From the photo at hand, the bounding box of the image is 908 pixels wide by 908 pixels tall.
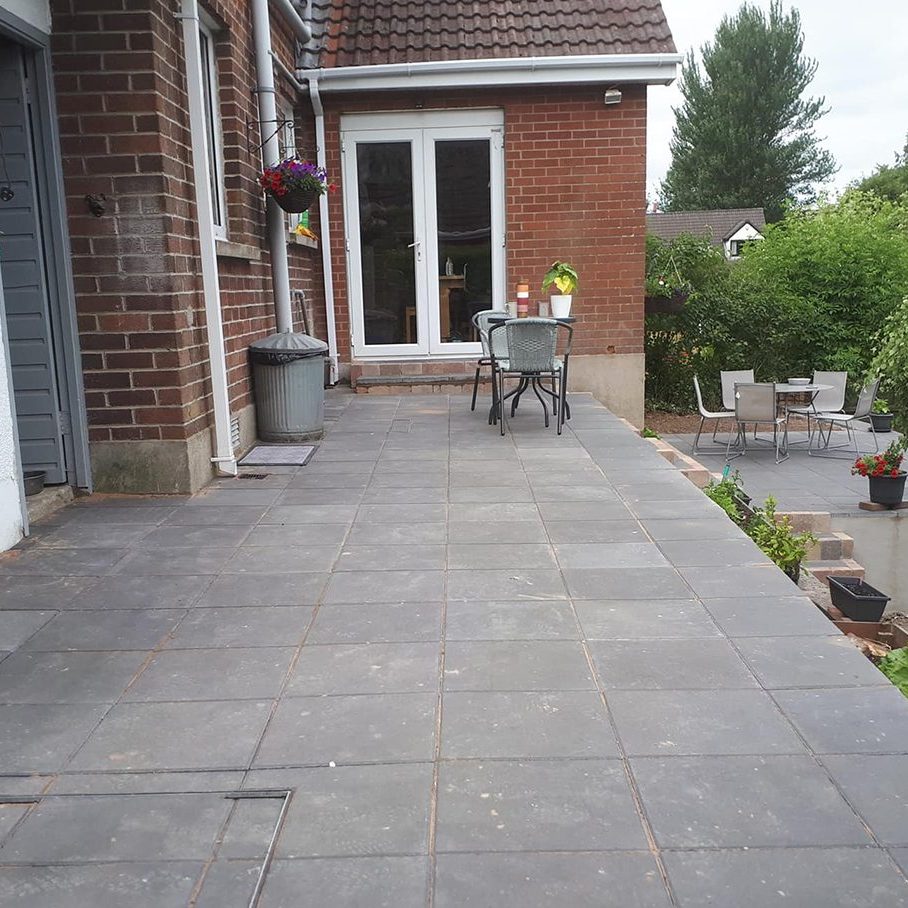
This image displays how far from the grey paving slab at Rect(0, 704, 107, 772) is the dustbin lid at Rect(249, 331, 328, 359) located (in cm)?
387

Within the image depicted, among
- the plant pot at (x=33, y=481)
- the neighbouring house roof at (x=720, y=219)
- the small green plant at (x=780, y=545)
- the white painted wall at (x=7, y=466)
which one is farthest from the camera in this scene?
the neighbouring house roof at (x=720, y=219)

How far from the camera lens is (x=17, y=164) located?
448 centimetres

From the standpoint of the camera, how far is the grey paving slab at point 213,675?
2629mm

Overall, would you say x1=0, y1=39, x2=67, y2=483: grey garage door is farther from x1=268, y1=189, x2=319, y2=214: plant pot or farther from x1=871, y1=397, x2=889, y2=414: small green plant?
x1=871, y1=397, x2=889, y2=414: small green plant

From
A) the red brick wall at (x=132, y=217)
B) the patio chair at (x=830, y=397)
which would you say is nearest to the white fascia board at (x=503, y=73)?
the red brick wall at (x=132, y=217)

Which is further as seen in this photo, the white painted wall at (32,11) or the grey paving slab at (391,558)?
the white painted wall at (32,11)

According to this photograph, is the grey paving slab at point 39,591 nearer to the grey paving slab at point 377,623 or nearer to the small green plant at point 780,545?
the grey paving slab at point 377,623

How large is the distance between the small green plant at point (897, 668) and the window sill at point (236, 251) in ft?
13.7

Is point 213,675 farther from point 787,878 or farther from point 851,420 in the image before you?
point 851,420

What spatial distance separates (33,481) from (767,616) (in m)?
3.61

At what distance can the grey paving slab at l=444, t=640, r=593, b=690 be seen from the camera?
2.65 metres

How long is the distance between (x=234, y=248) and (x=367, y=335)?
349 cm

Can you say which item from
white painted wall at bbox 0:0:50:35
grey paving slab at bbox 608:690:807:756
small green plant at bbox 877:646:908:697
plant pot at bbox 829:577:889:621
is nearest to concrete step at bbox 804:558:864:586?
plant pot at bbox 829:577:889:621

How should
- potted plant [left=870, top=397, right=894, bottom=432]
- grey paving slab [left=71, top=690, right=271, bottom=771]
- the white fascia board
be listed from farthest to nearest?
potted plant [left=870, top=397, right=894, bottom=432] < the white fascia board < grey paving slab [left=71, top=690, right=271, bottom=771]
